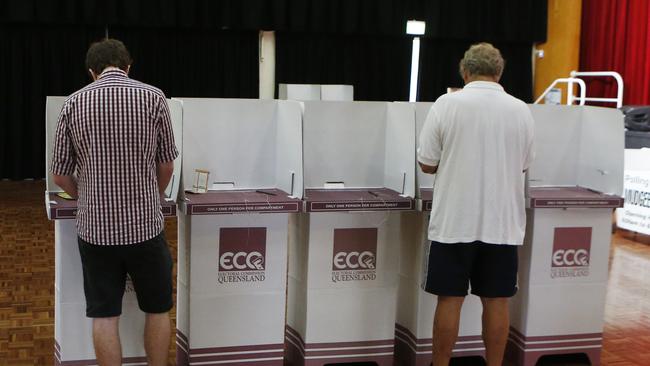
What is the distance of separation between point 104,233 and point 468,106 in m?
1.20

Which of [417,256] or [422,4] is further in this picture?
[422,4]

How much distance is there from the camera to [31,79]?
26.3 ft

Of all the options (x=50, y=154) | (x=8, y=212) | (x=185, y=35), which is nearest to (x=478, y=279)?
(x=50, y=154)

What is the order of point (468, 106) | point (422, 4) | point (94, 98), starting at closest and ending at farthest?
1. point (94, 98)
2. point (468, 106)
3. point (422, 4)

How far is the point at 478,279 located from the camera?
260cm

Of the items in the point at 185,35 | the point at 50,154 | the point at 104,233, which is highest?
the point at 185,35

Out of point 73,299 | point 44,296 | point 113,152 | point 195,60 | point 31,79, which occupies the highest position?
point 195,60

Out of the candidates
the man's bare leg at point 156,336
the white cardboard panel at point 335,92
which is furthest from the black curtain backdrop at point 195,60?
the man's bare leg at point 156,336

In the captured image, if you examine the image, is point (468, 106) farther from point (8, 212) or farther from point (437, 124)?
point (8, 212)

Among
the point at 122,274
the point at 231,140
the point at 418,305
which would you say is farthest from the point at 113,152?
the point at 418,305

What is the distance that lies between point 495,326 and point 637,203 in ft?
12.0

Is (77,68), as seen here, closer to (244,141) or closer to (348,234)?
(244,141)

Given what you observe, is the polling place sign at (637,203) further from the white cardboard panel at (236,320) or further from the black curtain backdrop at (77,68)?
the black curtain backdrop at (77,68)

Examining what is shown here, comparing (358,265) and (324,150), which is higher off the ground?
(324,150)
